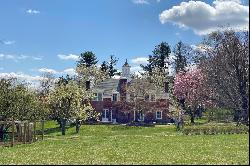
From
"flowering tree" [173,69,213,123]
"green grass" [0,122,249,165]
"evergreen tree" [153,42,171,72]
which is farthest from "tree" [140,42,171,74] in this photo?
"green grass" [0,122,249,165]

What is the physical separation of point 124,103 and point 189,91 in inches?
575

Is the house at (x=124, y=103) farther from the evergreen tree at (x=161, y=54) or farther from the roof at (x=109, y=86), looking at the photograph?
the evergreen tree at (x=161, y=54)

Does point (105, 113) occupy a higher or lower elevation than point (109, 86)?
lower

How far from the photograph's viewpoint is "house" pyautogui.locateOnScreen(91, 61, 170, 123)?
95.5 metres

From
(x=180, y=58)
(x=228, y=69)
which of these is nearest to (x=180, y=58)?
(x=180, y=58)

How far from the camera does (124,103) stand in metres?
96.8

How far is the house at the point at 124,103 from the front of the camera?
95.5 m

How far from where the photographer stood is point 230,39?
219 feet

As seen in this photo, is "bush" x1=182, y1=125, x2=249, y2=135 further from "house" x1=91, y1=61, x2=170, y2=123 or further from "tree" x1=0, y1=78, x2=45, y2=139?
"house" x1=91, y1=61, x2=170, y2=123

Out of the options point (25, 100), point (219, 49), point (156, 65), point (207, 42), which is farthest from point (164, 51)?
point (25, 100)

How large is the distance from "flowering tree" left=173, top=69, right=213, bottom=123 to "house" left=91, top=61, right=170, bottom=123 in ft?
13.0

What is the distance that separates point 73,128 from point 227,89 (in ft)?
102

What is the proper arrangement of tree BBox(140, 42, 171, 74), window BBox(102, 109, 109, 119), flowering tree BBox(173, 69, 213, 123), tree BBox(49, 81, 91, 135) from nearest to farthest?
tree BBox(49, 81, 91, 135)
flowering tree BBox(173, 69, 213, 123)
window BBox(102, 109, 109, 119)
tree BBox(140, 42, 171, 74)

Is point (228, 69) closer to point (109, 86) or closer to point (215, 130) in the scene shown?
point (215, 130)
